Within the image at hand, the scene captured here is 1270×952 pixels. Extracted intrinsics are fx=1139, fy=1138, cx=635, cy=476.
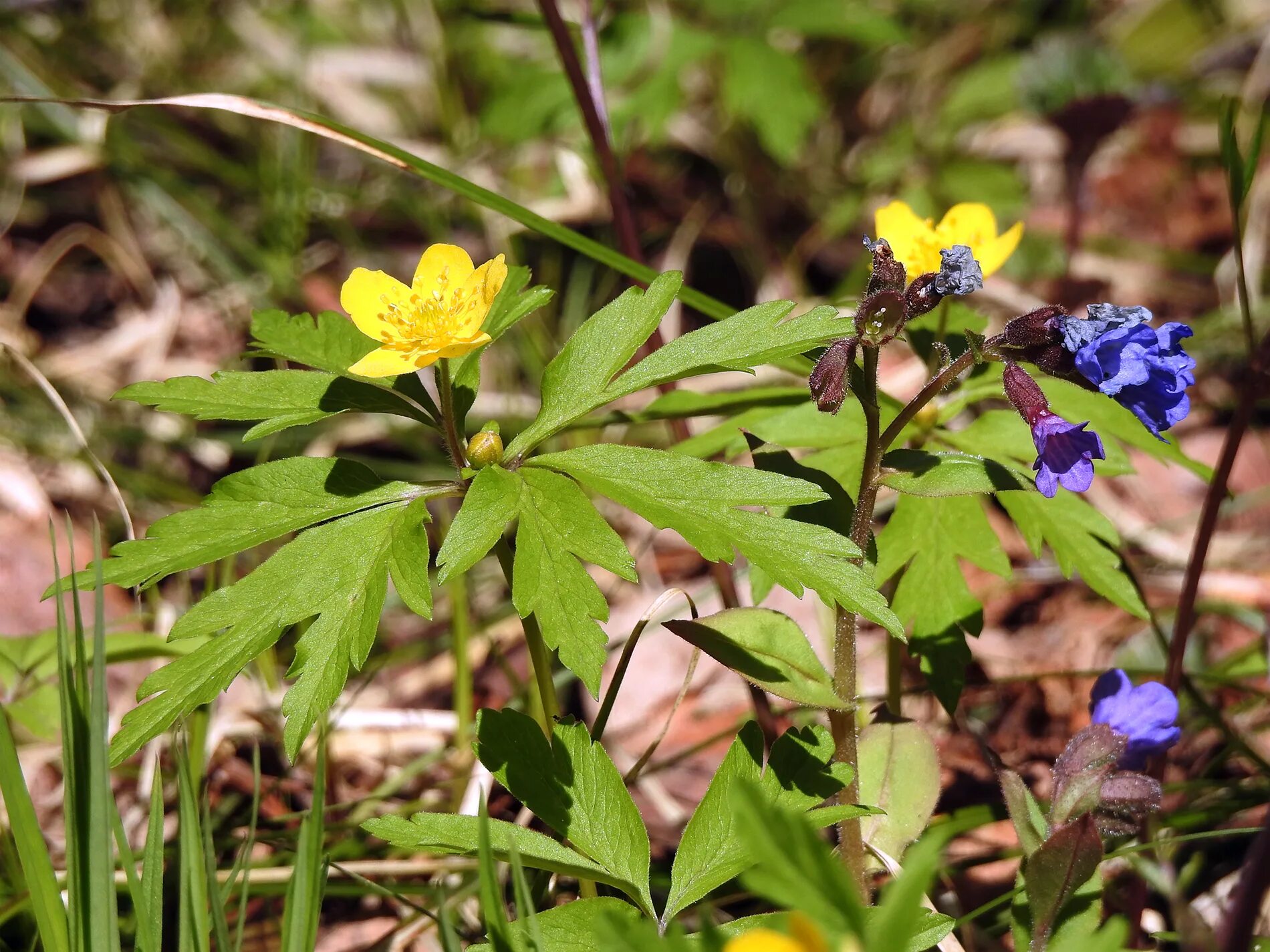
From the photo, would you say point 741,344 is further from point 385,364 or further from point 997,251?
point 997,251

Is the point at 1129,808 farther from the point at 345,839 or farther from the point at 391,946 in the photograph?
the point at 345,839

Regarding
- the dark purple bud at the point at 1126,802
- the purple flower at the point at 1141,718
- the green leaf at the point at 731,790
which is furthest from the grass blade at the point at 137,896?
the purple flower at the point at 1141,718

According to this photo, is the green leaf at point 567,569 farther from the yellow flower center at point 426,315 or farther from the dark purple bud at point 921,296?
the dark purple bud at point 921,296

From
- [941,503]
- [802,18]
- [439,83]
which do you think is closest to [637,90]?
[802,18]

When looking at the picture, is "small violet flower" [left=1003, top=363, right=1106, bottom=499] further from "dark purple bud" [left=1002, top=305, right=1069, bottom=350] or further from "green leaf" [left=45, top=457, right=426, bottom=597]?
"green leaf" [left=45, top=457, right=426, bottom=597]

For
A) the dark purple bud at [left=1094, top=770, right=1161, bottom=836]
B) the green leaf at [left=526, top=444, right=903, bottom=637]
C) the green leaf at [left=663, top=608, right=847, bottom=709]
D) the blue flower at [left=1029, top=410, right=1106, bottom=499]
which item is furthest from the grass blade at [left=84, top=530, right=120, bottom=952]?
the dark purple bud at [left=1094, top=770, right=1161, bottom=836]

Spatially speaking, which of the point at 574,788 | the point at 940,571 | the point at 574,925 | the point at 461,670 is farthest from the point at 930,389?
the point at 461,670
